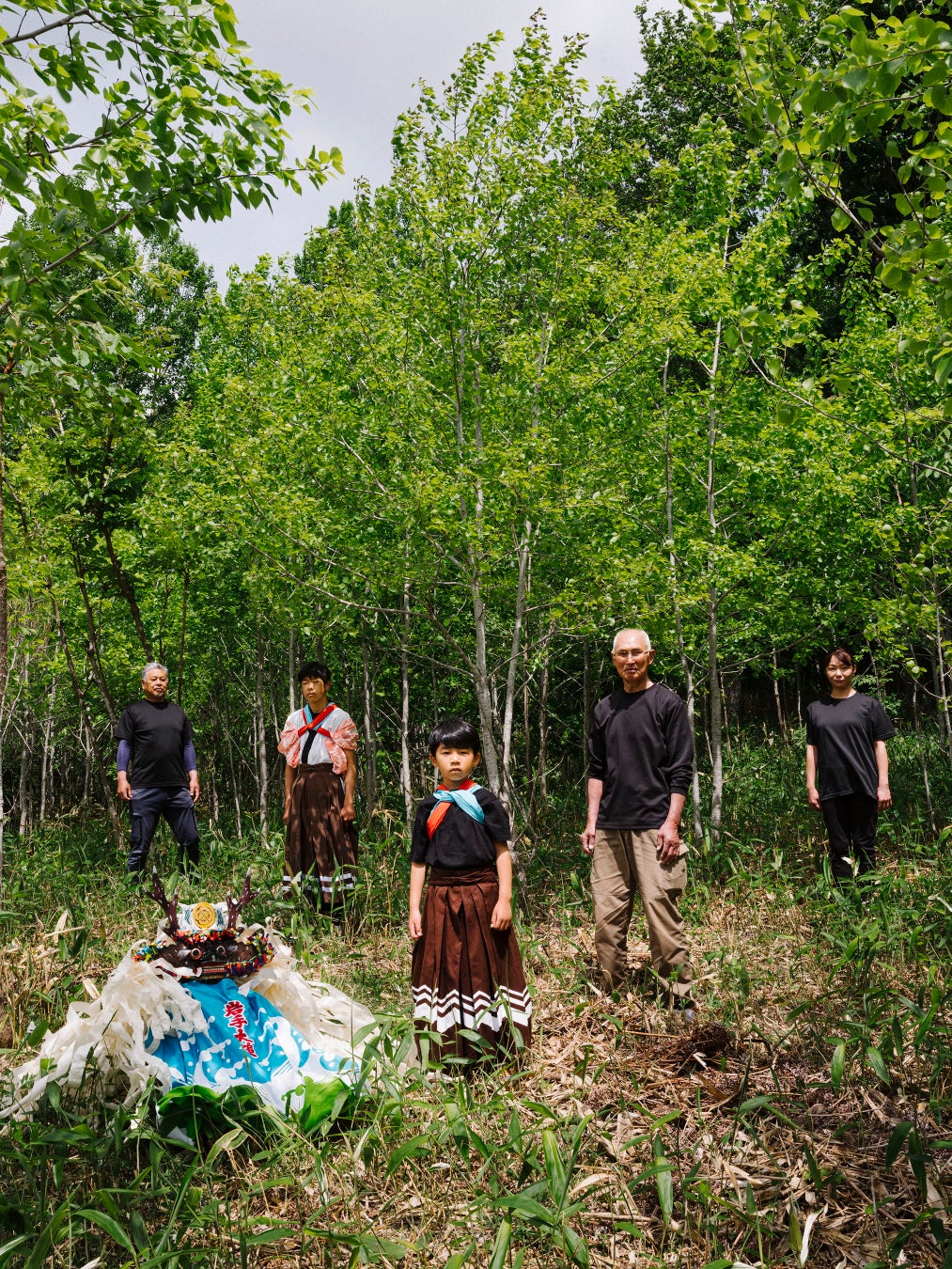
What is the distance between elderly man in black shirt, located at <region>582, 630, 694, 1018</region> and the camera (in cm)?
444

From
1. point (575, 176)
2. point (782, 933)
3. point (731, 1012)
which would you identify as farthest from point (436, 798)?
point (575, 176)

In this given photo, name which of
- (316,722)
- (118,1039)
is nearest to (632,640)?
(316,722)

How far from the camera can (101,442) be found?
8.20m

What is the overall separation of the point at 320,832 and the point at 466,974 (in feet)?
7.66

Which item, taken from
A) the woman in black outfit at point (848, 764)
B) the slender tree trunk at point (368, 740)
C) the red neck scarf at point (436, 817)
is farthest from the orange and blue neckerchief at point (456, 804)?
the slender tree trunk at point (368, 740)

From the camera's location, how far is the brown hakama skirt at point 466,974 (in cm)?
395

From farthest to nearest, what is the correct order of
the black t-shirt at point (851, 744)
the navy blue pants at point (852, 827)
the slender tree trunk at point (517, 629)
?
the slender tree trunk at point (517, 629)
the navy blue pants at point (852, 827)
the black t-shirt at point (851, 744)

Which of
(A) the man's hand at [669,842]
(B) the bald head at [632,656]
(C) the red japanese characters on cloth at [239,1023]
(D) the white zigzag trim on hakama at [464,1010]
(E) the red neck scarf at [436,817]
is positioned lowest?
(D) the white zigzag trim on hakama at [464,1010]

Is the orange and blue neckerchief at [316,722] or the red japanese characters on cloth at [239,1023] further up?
the orange and blue neckerchief at [316,722]

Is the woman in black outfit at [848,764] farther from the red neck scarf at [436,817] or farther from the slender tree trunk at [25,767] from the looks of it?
the slender tree trunk at [25,767]

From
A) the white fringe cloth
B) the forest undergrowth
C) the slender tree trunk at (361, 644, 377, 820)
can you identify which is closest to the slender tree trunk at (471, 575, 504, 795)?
the forest undergrowth

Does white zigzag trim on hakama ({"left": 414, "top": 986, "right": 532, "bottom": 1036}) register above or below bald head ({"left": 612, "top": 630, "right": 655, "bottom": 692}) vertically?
below

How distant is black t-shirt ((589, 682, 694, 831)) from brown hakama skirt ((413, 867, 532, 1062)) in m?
0.87

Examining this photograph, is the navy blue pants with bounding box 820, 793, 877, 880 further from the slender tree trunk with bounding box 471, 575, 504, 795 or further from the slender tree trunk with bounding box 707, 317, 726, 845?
the slender tree trunk with bounding box 471, 575, 504, 795
